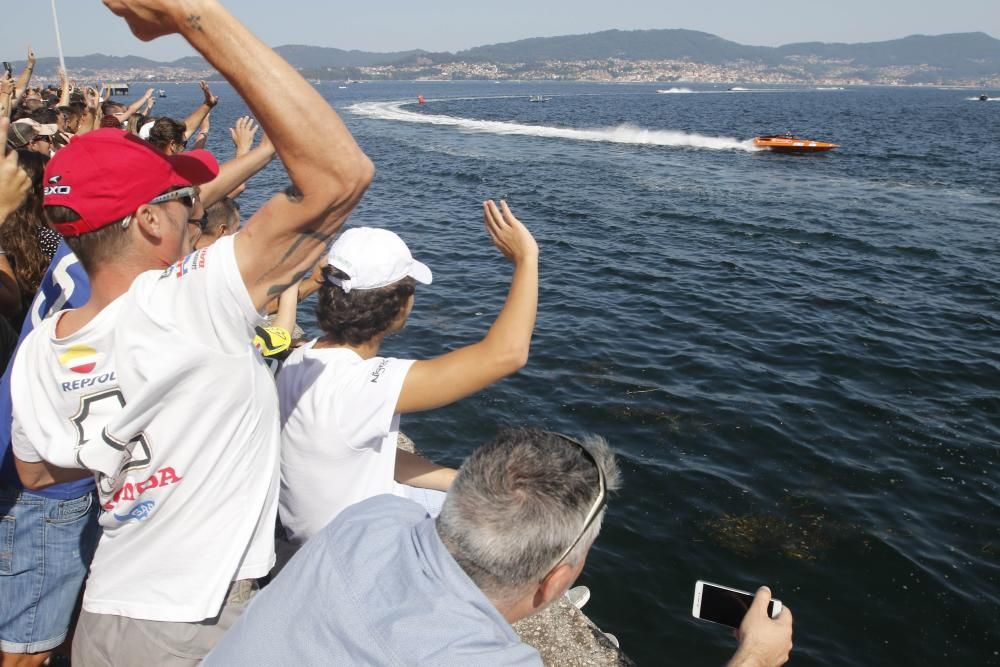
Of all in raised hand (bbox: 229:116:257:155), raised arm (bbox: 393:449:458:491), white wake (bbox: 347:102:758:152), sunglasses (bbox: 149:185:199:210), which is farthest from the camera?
white wake (bbox: 347:102:758:152)

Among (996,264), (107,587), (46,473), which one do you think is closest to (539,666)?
(107,587)

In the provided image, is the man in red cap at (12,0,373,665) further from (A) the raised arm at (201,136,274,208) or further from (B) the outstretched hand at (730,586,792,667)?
(B) the outstretched hand at (730,586,792,667)

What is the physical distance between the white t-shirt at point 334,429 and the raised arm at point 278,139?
2.06 feet

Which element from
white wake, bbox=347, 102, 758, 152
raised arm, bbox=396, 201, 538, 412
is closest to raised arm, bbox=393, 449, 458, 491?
raised arm, bbox=396, 201, 538, 412

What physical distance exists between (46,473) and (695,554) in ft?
18.9

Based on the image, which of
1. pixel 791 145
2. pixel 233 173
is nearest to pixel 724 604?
pixel 233 173

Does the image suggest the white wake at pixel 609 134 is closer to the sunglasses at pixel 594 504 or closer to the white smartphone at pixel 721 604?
the white smartphone at pixel 721 604

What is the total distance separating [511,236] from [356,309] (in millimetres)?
638

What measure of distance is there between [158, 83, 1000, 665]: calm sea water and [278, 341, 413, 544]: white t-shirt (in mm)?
4046

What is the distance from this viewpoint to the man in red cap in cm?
165

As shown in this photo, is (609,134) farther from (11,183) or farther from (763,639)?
(763,639)

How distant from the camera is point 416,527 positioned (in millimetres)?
1676

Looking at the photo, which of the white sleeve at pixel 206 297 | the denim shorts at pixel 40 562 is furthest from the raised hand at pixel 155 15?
the denim shorts at pixel 40 562

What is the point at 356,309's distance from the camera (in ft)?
8.10
